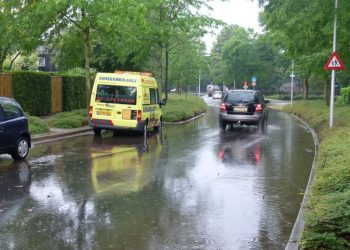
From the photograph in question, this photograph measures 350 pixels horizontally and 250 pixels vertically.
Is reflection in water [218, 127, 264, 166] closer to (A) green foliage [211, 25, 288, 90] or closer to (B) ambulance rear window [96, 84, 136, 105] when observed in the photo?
(B) ambulance rear window [96, 84, 136, 105]

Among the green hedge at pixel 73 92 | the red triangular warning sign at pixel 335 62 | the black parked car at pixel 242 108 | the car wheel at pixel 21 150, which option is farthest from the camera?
the green hedge at pixel 73 92

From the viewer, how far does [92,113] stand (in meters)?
17.5

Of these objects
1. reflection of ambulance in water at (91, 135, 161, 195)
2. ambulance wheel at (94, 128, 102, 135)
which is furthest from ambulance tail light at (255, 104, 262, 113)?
ambulance wheel at (94, 128, 102, 135)

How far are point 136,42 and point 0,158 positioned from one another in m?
11.4

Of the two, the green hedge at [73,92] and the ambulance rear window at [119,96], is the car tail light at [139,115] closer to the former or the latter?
the ambulance rear window at [119,96]

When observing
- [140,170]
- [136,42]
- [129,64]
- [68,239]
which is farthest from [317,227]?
[129,64]

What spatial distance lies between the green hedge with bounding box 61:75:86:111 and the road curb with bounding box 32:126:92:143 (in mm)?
6997

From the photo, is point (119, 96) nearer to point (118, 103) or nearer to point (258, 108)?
point (118, 103)

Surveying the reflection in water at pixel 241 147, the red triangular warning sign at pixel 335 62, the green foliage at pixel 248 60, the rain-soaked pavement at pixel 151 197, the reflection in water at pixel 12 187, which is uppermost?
the green foliage at pixel 248 60

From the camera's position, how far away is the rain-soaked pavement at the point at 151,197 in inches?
238

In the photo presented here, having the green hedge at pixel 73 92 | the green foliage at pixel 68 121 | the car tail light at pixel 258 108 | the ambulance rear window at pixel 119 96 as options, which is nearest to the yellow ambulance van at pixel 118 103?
the ambulance rear window at pixel 119 96

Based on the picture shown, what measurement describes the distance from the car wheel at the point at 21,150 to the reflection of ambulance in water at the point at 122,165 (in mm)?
1612

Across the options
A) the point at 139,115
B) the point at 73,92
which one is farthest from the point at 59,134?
the point at 73,92

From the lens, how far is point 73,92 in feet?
89.2
